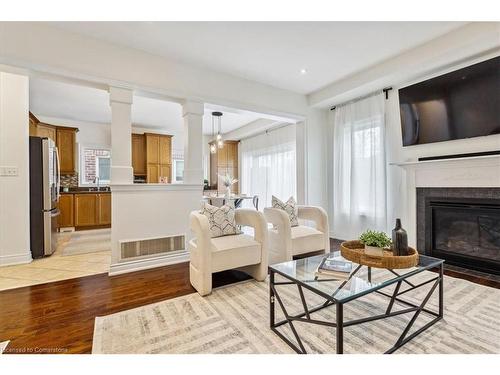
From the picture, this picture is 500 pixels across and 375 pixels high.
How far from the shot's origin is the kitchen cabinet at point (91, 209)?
542 cm

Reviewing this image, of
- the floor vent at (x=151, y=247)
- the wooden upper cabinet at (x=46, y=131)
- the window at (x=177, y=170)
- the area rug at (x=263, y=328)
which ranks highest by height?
the wooden upper cabinet at (x=46, y=131)

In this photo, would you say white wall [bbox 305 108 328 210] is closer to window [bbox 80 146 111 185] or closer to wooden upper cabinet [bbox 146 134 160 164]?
wooden upper cabinet [bbox 146 134 160 164]

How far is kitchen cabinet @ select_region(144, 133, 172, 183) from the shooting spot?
21.0 ft

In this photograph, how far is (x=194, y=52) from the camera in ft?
9.82

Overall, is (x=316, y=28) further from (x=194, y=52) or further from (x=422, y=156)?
(x=422, y=156)

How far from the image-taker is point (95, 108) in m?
5.02

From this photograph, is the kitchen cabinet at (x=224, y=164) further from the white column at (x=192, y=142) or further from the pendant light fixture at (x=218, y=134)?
the white column at (x=192, y=142)

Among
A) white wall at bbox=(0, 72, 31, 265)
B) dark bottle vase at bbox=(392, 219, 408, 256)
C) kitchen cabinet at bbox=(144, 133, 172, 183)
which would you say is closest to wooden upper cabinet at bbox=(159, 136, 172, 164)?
kitchen cabinet at bbox=(144, 133, 172, 183)

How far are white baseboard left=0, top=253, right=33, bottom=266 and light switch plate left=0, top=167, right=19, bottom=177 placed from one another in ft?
3.37

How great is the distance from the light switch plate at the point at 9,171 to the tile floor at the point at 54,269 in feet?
3.79

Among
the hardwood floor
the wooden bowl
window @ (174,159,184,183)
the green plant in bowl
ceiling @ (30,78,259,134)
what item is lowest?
the hardwood floor

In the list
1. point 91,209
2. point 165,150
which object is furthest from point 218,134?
point 91,209

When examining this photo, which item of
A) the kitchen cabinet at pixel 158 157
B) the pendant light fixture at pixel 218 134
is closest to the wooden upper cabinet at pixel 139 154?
the kitchen cabinet at pixel 158 157
